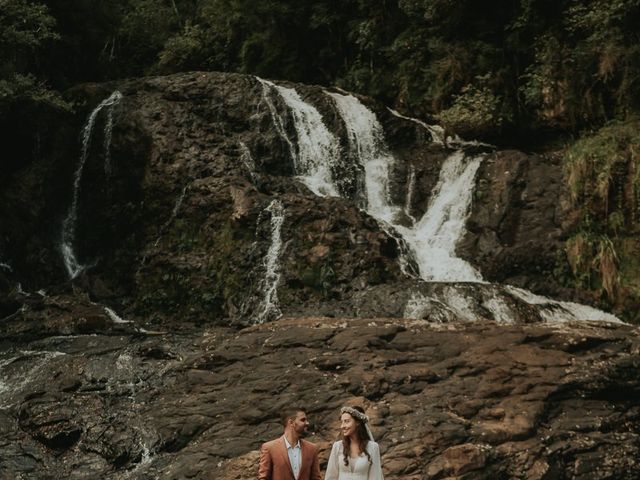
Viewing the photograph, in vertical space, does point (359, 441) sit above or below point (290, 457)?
above

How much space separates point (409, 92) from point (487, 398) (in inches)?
615

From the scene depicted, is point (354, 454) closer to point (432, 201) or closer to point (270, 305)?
point (270, 305)

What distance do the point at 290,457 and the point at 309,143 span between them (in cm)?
1494

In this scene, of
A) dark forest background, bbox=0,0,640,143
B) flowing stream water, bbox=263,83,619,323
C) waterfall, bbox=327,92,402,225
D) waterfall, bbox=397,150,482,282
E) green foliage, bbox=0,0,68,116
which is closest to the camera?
flowing stream water, bbox=263,83,619,323

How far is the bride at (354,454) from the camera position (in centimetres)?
498

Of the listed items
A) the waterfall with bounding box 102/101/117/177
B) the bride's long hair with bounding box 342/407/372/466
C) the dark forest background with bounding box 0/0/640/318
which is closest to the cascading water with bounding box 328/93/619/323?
the dark forest background with bounding box 0/0/640/318

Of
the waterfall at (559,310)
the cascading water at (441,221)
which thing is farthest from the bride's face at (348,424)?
the waterfall at (559,310)

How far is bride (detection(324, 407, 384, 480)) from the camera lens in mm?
4980

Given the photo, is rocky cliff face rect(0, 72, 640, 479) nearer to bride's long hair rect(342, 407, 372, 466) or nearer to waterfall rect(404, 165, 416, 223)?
waterfall rect(404, 165, 416, 223)

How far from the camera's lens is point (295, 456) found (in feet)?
17.3

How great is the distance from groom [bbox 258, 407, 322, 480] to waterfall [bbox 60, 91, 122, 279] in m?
14.2

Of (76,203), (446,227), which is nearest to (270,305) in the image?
(446,227)

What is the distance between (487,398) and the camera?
8.11 metres

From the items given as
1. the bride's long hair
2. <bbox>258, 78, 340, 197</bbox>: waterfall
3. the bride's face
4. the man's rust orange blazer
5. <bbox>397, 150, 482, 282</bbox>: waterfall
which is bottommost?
the man's rust orange blazer
